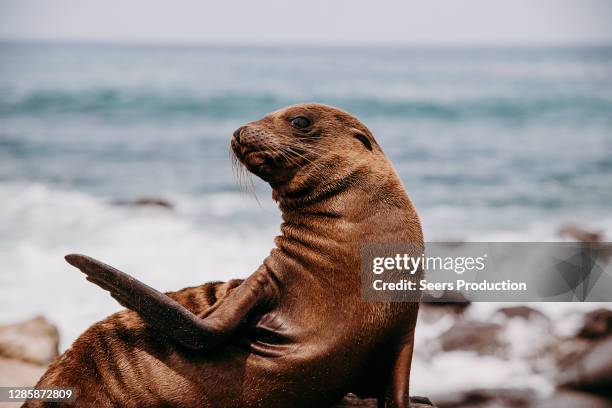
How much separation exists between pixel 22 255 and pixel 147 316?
911 centimetres

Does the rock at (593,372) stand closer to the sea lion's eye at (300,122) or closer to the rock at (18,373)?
the sea lion's eye at (300,122)

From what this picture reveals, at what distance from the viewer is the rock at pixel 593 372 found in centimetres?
745

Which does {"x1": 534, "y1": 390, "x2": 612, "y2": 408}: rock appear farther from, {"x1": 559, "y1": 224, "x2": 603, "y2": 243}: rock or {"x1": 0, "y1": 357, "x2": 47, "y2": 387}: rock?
{"x1": 559, "y1": 224, "x2": 603, "y2": 243}: rock

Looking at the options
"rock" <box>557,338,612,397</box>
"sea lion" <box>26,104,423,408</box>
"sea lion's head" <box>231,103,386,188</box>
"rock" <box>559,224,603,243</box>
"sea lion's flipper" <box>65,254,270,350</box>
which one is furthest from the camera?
"rock" <box>559,224,603,243</box>

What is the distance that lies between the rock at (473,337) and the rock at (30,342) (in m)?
4.02

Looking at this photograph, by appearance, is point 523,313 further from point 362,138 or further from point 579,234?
point 362,138

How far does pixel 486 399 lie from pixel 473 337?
57.0 inches

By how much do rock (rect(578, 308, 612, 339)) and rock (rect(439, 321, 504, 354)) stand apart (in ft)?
3.04

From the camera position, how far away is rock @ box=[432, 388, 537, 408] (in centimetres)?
745

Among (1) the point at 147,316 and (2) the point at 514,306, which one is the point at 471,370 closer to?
(2) the point at 514,306

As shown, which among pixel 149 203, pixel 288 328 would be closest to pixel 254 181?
pixel 149 203

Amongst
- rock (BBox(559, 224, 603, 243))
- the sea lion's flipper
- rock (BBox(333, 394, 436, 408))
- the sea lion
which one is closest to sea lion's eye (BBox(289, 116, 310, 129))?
the sea lion

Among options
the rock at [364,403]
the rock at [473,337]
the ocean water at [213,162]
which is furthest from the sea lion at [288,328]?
the rock at [473,337]

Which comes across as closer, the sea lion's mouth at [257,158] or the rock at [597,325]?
the sea lion's mouth at [257,158]
